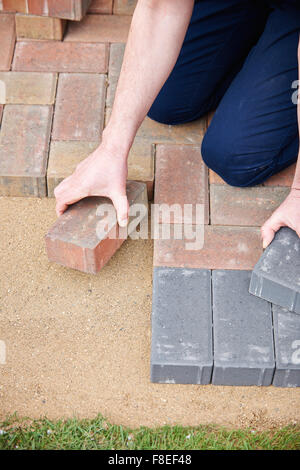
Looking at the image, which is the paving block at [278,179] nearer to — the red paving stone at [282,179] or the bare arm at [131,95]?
the red paving stone at [282,179]

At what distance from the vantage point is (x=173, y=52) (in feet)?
7.90

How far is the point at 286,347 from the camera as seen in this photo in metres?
2.13

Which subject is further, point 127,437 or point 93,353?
point 93,353

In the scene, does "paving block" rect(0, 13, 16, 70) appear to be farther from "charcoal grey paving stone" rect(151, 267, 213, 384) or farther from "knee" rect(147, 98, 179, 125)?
"charcoal grey paving stone" rect(151, 267, 213, 384)

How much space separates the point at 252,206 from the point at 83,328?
0.94 meters

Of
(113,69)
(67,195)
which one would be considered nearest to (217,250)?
(67,195)

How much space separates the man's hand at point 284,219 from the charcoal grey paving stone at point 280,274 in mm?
40

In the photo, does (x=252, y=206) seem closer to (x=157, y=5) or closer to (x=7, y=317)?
(x=157, y=5)

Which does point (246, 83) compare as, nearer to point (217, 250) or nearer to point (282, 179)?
point (282, 179)

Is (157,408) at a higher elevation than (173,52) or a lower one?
lower

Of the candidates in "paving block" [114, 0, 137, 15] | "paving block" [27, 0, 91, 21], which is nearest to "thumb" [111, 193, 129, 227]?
"paving block" [27, 0, 91, 21]

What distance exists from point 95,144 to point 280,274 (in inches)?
44.6

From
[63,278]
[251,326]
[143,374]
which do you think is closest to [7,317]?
[63,278]

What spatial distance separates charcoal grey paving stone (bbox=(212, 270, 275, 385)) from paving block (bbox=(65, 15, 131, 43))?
1665mm
